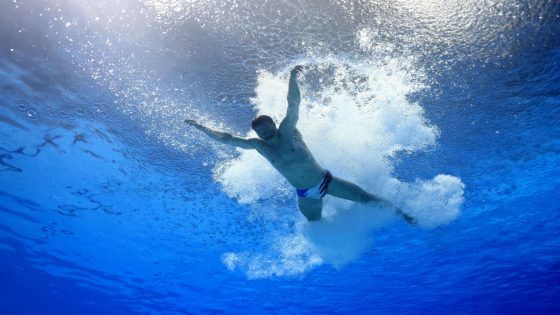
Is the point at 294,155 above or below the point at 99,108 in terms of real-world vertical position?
below

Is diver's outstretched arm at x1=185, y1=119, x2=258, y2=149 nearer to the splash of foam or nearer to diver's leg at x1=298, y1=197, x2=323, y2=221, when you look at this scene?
diver's leg at x1=298, y1=197, x2=323, y2=221

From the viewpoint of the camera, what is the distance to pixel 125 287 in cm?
2914

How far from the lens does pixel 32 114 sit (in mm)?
10609

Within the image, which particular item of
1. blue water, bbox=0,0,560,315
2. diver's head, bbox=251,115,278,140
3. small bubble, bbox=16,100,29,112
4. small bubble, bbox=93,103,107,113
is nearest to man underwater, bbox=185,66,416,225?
diver's head, bbox=251,115,278,140

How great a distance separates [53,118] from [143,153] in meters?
2.94

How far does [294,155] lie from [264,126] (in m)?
1.00

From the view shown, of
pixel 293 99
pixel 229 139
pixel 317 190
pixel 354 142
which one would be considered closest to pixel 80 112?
pixel 229 139

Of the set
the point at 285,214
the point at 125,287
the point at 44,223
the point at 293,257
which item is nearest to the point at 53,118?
the point at 285,214

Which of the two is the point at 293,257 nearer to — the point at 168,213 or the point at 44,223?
the point at 168,213

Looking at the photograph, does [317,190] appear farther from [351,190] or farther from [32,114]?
[32,114]

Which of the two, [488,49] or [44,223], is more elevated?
[44,223]

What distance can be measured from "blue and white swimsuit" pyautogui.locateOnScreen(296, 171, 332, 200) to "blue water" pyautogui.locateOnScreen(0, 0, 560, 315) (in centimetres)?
268

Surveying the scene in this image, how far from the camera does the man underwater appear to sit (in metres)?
6.48

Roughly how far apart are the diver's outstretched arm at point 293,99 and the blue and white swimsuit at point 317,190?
5.58 ft
